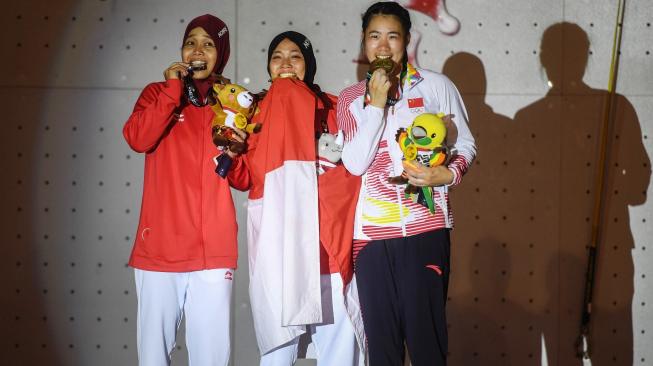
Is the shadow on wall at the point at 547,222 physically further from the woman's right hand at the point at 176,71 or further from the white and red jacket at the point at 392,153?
the woman's right hand at the point at 176,71

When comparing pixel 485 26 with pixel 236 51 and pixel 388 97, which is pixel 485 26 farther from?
pixel 388 97

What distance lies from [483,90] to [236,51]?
4.01 feet

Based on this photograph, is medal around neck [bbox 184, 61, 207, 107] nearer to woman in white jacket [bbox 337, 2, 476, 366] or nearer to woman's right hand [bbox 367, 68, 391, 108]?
woman in white jacket [bbox 337, 2, 476, 366]

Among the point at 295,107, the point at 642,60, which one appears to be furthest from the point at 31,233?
the point at 642,60

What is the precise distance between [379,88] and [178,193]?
0.77m

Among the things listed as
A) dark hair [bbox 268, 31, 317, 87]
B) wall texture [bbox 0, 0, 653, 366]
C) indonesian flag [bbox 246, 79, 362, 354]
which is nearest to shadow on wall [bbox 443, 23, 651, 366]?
wall texture [bbox 0, 0, 653, 366]

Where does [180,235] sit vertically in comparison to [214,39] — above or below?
below

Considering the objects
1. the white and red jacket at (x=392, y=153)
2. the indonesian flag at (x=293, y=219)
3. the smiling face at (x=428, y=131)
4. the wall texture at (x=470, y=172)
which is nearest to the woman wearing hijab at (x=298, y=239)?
the indonesian flag at (x=293, y=219)

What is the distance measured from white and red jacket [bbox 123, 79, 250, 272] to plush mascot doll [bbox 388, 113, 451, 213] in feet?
2.02

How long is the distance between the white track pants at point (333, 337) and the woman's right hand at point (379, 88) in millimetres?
578

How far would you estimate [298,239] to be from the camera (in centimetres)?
216

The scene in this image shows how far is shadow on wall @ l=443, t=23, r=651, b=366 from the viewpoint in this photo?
343 cm

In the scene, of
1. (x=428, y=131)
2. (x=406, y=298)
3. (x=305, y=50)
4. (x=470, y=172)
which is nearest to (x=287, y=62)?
(x=305, y=50)

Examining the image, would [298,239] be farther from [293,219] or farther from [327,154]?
[327,154]
